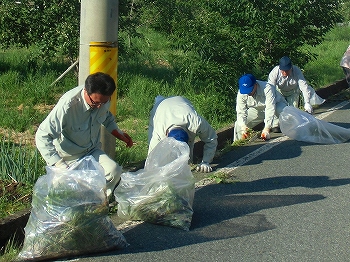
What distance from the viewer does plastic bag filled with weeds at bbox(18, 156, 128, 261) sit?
4.65 metres

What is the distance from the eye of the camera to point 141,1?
13266mm

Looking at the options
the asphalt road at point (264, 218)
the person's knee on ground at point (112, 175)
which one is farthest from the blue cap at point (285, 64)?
the person's knee on ground at point (112, 175)

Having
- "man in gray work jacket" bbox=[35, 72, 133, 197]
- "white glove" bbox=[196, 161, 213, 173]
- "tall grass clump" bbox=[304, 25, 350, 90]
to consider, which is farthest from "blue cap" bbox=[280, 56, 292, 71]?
A: "man in gray work jacket" bbox=[35, 72, 133, 197]

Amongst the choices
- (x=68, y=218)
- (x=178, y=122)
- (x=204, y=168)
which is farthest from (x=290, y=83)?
(x=68, y=218)

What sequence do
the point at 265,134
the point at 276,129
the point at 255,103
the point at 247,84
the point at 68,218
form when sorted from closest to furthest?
1. the point at 68,218
2. the point at 247,84
3. the point at 265,134
4. the point at 255,103
5. the point at 276,129

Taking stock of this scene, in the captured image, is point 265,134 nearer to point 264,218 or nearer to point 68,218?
point 264,218

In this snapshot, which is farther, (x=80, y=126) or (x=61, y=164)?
(x=80, y=126)

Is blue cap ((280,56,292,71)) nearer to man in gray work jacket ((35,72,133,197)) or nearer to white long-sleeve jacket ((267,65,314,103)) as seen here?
white long-sleeve jacket ((267,65,314,103))

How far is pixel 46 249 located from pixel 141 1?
30.7 feet

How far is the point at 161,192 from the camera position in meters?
5.46

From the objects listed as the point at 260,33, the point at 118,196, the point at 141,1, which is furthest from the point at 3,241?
the point at 141,1

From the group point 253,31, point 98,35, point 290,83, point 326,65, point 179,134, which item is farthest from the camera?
point 326,65

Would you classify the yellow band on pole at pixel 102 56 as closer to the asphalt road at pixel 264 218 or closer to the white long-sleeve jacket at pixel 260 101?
the asphalt road at pixel 264 218

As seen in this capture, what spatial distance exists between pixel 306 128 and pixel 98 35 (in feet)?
12.4
